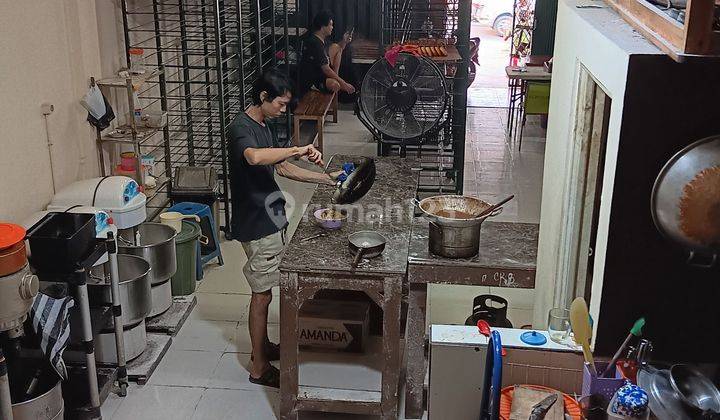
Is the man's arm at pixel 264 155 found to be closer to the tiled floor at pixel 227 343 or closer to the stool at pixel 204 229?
the tiled floor at pixel 227 343

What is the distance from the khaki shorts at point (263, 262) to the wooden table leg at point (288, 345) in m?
0.45

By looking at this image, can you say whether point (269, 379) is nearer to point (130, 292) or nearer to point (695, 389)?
point (130, 292)

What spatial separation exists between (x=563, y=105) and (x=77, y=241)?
2.46 meters

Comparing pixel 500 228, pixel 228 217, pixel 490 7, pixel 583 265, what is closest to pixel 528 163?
pixel 228 217

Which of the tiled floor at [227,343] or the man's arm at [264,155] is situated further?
the tiled floor at [227,343]

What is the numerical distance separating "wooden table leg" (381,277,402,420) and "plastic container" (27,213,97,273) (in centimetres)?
155

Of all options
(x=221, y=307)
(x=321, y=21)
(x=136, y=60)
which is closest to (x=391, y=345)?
(x=221, y=307)

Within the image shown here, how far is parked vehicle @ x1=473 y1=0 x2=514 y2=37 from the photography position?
16.5 meters

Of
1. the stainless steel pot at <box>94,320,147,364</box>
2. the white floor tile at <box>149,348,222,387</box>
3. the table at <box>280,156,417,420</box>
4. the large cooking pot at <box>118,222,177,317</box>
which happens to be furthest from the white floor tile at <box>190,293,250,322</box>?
the table at <box>280,156,417,420</box>

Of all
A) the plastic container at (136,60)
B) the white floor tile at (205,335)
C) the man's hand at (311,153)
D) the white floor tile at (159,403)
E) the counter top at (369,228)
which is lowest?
the white floor tile at (159,403)

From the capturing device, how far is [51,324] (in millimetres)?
3607

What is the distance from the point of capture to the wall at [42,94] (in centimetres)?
422

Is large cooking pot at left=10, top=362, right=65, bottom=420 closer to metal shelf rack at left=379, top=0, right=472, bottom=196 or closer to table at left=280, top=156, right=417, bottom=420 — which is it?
table at left=280, top=156, right=417, bottom=420

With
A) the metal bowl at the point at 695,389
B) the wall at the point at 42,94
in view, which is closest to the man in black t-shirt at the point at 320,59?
the wall at the point at 42,94
